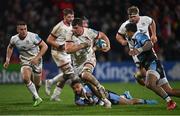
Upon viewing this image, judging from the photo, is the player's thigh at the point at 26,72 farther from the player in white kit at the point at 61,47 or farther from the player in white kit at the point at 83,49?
the player in white kit at the point at 83,49

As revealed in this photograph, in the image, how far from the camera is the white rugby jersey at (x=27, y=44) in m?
16.3

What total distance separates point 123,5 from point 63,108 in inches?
595

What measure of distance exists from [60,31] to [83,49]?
275 cm

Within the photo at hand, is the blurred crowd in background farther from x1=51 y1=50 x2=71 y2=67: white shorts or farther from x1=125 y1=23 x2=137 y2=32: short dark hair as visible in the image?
x1=125 y1=23 x2=137 y2=32: short dark hair

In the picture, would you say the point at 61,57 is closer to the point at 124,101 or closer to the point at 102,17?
the point at 124,101

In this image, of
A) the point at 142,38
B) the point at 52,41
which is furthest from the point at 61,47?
the point at 142,38

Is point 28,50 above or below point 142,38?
below

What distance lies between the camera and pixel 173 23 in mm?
27859

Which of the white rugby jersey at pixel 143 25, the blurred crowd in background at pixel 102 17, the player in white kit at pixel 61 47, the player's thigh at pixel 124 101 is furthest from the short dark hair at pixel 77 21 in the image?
the blurred crowd in background at pixel 102 17

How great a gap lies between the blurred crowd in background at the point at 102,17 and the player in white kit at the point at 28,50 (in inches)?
391

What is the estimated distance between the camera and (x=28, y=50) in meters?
16.5

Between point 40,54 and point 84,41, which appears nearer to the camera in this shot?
point 84,41

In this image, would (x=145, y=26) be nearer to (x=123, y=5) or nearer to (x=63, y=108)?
(x=63, y=108)

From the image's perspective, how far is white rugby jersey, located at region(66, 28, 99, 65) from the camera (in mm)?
14578
